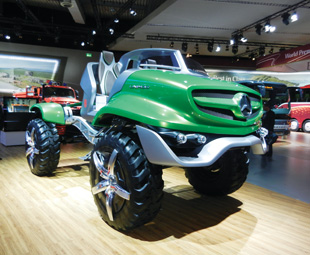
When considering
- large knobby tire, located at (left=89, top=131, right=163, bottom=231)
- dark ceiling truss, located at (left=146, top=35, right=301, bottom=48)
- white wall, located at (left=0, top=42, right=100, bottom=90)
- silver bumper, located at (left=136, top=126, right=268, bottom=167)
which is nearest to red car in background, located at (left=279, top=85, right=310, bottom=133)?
dark ceiling truss, located at (left=146, top=35, right=301, bottom=48)

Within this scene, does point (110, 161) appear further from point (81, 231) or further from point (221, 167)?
point (221, 167)

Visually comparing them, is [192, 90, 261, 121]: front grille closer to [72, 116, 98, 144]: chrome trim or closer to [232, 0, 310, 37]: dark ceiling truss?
[72, 116, 98, 144]: chrome trim

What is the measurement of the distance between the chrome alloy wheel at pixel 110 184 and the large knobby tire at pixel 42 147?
1.77 m

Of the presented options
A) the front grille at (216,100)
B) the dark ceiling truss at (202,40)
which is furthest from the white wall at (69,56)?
the front grille at (216,100)

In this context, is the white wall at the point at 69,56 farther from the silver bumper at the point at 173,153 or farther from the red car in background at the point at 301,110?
the silver bumper at the point at 173,153

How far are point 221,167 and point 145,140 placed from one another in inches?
57.1

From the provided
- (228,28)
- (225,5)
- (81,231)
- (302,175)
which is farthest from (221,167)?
(228,28)

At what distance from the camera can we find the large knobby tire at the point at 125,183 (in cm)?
233

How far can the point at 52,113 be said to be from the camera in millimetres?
4422

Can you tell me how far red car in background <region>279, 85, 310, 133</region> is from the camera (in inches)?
533

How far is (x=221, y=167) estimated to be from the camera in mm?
3367

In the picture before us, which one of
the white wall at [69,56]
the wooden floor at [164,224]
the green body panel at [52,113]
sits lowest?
the wooden floor at [164,224]

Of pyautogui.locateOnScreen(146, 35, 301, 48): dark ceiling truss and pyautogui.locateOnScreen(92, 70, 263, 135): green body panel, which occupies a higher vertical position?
pyautogui.locateOnScreen(146, 35, 301, 48): dark ceiling truss

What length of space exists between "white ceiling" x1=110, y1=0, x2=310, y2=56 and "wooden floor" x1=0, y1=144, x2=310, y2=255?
6.60 m
